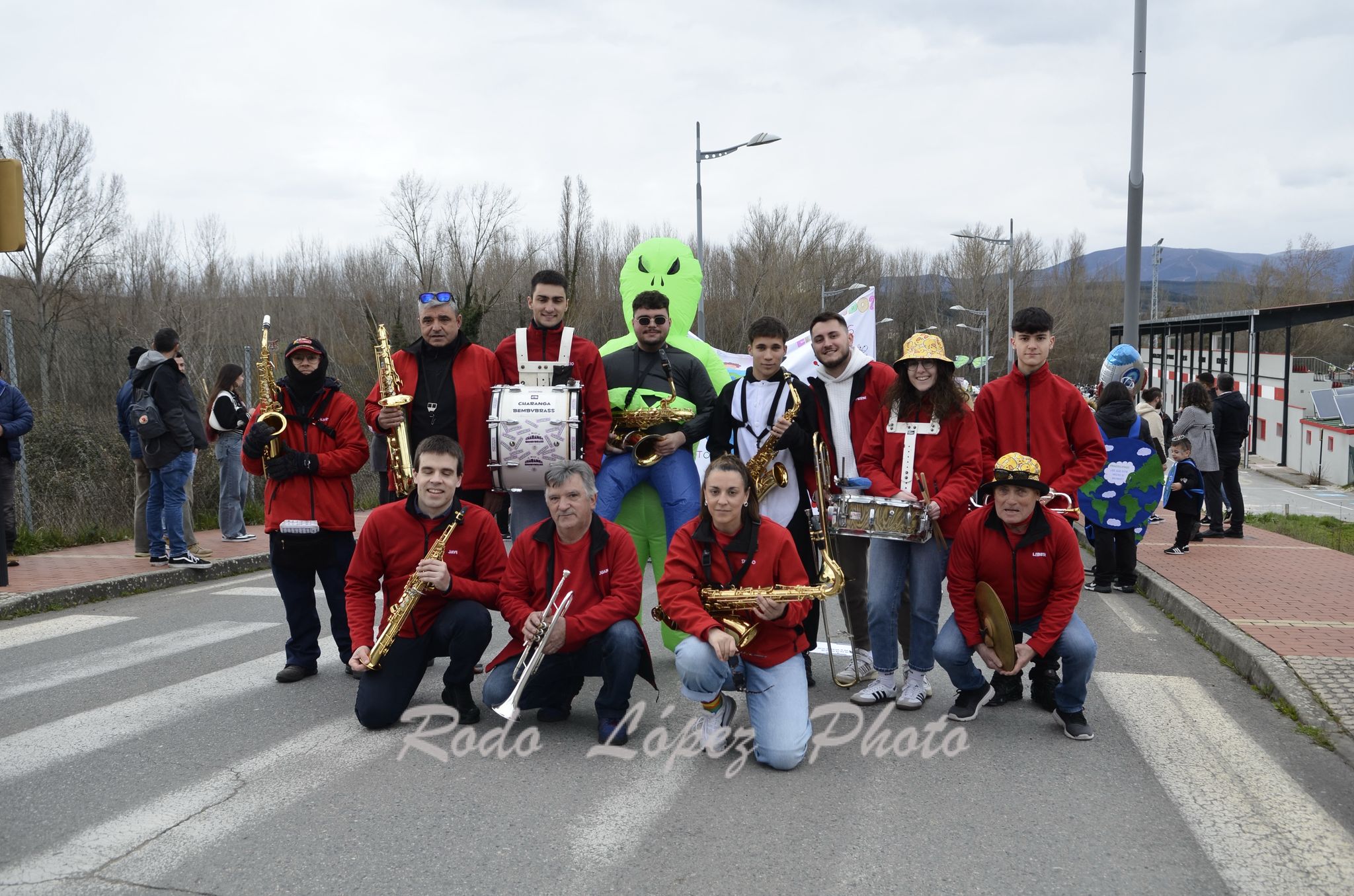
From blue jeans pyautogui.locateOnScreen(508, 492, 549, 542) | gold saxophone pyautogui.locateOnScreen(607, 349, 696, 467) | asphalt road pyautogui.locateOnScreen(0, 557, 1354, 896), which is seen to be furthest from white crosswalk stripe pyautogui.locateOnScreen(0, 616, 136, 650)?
gold saxophone pyautogui.locateOnScreen(607, 349, 696, 467)

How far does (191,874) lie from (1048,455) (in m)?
4.48

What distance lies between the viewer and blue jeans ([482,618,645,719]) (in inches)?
200

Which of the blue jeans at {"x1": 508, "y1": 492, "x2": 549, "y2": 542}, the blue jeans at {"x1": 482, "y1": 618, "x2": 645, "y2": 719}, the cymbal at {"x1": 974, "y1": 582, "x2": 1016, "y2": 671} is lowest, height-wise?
the blue jeans at {"x1": 482, "y1": 618, "x2": 645, "y2": 719}

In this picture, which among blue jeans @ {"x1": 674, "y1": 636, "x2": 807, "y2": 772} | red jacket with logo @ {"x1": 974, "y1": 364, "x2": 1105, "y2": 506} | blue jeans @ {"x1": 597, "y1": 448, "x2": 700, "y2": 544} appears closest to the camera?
blue jeans @ {"x1": 674, "y1": 636, "x2": 807, "y2": 772}

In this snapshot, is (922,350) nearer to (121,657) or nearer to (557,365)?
(557,365)

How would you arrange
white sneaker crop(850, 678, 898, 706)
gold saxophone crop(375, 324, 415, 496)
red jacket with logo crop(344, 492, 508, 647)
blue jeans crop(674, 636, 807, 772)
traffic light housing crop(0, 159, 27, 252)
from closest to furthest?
blue jeans crop(674, 636, 807, 772)
red jacket with logo crop(344, 492, 508, 647)
white sneaker crop(850, 678, 898, 706)
gold saxophone crop(375, 324, 415, 496)
traffic light housing crop(0, 159, 27, 252)

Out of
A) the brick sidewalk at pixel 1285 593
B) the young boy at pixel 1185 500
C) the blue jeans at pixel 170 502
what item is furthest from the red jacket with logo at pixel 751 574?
the young boy at pixel 1185 500

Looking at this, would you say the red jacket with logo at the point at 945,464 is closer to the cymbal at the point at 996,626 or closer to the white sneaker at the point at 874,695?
the cymbal at the point at 996,626

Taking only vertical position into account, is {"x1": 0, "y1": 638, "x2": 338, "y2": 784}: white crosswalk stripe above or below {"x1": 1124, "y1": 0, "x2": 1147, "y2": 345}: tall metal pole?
below

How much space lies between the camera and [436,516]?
18.0ft

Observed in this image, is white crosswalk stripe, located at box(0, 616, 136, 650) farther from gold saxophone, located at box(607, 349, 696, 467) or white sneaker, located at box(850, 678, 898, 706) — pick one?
white sneaker, located at box(850, 678, 898, 706)

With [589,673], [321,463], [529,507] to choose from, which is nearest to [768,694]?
[589,673]

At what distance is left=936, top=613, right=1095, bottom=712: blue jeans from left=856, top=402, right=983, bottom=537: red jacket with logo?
58 centimetres

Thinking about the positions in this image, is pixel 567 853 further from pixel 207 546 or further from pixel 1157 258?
pixel 1157 258
